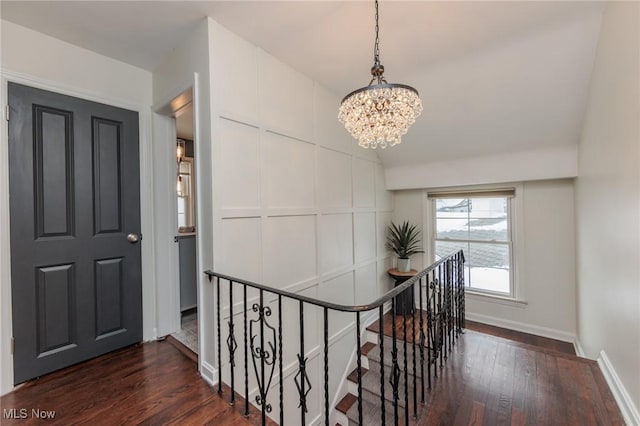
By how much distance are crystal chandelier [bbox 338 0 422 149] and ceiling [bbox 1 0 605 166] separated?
0.68 m

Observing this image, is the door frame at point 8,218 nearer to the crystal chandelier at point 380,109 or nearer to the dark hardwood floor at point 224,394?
the dark hardwood floor at point 224,394

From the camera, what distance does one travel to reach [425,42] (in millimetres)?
2109

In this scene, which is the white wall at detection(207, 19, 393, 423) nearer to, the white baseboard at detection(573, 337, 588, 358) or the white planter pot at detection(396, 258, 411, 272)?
the white planter pot at detection(396, 258, 411, 272)

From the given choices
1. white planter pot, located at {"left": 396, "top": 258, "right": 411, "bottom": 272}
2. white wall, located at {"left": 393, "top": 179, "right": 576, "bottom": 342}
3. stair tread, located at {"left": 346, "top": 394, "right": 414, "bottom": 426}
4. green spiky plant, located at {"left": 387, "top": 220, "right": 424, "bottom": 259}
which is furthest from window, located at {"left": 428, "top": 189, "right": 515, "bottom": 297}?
stair tread, located at {"left": 346, "top": 394, "right": 414, "bottom": 426}

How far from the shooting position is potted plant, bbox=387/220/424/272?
13.0ft

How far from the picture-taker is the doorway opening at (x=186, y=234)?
2.53 m

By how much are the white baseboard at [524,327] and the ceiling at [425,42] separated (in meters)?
2.26

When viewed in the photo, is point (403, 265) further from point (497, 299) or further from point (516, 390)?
point (516, 390)

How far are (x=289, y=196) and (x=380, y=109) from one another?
119 cm

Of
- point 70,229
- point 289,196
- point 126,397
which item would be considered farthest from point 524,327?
point 70,229

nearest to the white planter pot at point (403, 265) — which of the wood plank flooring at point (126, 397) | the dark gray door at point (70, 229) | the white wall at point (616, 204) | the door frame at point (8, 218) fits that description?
the white wall at point (616, 204)

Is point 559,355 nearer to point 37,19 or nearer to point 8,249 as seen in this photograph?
point 8,249

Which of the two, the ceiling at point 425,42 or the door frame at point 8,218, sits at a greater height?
the ceiling at point 425,42

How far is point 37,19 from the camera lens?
177 centimetres
